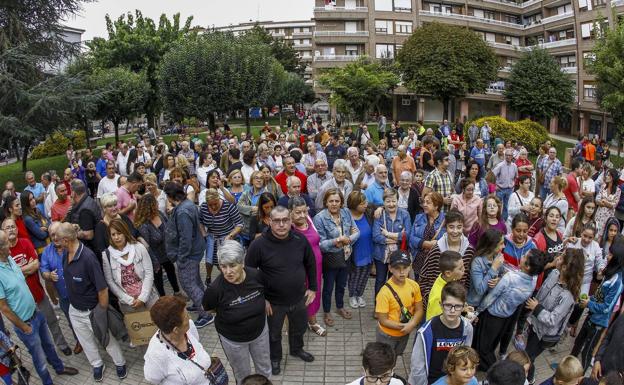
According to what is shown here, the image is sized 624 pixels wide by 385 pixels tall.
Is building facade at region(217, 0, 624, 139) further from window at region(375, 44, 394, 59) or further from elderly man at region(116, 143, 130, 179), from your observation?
elderly man at region(116, 143, 130, 179)

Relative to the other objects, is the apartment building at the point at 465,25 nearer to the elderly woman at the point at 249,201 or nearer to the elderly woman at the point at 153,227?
the elderly woman at the point at 249,201

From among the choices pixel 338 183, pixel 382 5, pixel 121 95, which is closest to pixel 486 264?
pixel 338 183

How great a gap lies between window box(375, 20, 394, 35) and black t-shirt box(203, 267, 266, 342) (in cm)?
4194

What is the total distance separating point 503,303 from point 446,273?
0.81 m

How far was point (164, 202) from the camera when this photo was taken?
23.5 ft

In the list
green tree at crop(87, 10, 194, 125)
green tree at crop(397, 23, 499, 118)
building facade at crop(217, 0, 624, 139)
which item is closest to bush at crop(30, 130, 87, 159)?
green tree at crop(87, 10, 194, 125)

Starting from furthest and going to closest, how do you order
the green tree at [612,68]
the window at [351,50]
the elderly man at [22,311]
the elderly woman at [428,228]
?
the window at [351,50] → the green tree at [612,68] → the elderly woman at [428,228] → the elderly man at [22,311]

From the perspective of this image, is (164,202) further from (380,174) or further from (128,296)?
(380,174)

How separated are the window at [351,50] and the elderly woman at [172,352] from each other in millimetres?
42875

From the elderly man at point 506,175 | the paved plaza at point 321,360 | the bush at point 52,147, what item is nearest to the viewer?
the paved plaza at point 321,360

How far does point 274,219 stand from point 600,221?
553 cm

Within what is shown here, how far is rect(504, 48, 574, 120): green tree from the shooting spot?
3406cm

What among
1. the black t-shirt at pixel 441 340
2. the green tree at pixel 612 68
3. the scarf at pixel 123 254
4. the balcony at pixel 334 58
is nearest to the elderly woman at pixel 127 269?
the scarf at pixel 123 254

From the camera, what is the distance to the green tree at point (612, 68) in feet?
59.5
